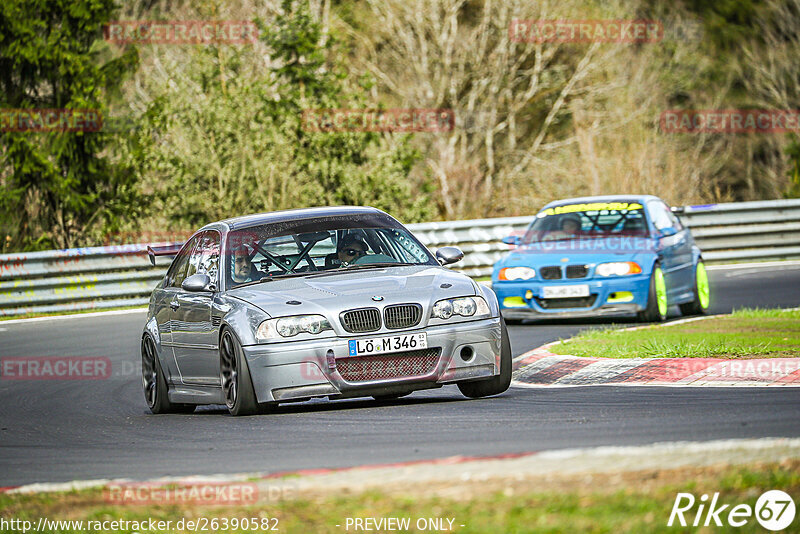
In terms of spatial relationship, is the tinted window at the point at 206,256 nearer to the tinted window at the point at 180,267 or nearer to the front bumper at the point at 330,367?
the tinted window at the point at 180,267

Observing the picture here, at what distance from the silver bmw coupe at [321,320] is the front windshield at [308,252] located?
1 cm

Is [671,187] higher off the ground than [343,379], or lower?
lower

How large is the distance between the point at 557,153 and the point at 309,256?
36.1 meters

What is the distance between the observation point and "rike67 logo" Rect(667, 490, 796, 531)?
4855 millimetres

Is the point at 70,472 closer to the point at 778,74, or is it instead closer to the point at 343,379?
the point at 343,379

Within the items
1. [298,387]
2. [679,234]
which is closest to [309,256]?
[298,387]

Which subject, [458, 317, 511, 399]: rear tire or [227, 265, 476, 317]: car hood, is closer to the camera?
[227, 265, 476, 317]: car hood

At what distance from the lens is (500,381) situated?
9.90 metres

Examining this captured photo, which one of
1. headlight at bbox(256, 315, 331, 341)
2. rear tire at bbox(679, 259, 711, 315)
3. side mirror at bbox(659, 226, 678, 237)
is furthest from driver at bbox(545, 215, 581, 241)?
headlight at bbox(256, 315, 331, 341)

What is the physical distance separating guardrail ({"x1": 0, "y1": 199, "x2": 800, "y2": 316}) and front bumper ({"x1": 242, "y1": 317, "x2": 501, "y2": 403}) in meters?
13.5

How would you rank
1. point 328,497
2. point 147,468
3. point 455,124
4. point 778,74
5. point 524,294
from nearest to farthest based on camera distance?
point 328,497 → point 147,468 → point 524,294 → point 455,124 → point 778,74

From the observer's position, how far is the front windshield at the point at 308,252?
10.4 meters

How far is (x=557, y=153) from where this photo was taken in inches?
1809

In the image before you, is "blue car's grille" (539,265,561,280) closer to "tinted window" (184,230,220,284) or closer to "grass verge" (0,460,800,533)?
"tinted window" (184,230,220,284)
